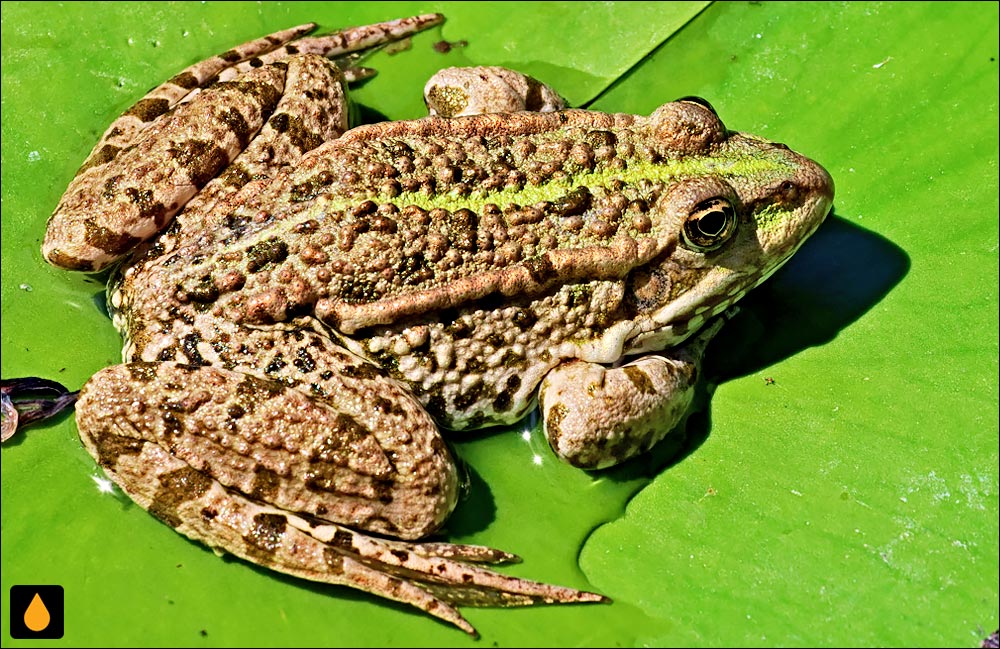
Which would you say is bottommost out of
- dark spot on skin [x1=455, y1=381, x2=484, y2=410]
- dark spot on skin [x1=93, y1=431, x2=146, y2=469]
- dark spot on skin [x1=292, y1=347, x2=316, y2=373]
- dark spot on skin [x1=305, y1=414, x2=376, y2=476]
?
dark spot on skin [x1=455, y1=381, x2=484, y2=410]

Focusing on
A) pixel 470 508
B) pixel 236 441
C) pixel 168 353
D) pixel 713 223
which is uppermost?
pixel 713 223

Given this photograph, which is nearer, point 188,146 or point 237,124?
point 188,146

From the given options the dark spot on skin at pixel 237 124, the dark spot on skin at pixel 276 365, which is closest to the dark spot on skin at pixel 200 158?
the dark spot on skin at pixel 237 124

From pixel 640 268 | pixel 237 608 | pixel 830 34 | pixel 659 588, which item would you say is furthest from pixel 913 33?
pixel 237 608

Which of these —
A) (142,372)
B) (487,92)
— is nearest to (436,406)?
(142,372)

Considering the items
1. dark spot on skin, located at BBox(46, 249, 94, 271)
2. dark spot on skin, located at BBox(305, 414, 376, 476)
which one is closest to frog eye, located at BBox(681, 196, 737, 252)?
dark spot on skin, located at BBox(305, 414, 376, 476)

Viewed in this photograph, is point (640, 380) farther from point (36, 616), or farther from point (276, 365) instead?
point (36, 616)

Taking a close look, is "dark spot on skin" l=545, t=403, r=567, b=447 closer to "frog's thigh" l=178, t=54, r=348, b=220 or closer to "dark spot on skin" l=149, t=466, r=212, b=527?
"dark spot on skin" l=149, t=466, r=212, b=527
